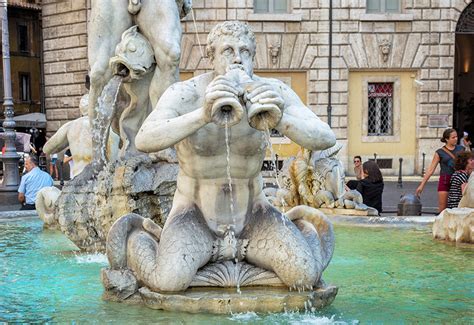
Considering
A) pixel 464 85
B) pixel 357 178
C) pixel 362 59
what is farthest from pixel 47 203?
pixel 464 85

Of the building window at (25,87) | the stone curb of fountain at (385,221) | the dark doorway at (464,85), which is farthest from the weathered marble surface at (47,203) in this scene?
the building window at (25,87)

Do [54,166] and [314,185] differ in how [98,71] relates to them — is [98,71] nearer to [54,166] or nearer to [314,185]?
[314,185]

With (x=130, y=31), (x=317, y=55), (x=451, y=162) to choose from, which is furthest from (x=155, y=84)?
(x=317, y=55)

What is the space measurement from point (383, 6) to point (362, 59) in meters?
1.77

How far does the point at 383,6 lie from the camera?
22.2 meters

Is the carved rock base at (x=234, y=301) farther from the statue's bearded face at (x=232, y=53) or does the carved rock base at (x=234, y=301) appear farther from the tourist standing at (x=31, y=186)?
the tourist standing at (x=31, y=186)

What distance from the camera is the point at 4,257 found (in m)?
5.65

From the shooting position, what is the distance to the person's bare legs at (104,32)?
19.8ft

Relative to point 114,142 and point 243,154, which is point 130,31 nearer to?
point 114,142

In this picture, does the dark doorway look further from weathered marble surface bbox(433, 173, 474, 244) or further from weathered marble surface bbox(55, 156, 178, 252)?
weathered marble surface bbox(55, 156, 178, 252)

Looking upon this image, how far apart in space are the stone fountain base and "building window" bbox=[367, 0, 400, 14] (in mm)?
19547

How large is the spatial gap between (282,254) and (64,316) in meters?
1.08

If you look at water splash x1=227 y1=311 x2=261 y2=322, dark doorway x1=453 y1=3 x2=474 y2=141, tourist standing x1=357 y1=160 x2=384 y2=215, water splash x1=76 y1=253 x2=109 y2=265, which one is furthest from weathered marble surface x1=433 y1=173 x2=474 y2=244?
dark doorway x1=453 y1=3 x2=474 y2=141

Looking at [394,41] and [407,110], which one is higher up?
[394,41]
